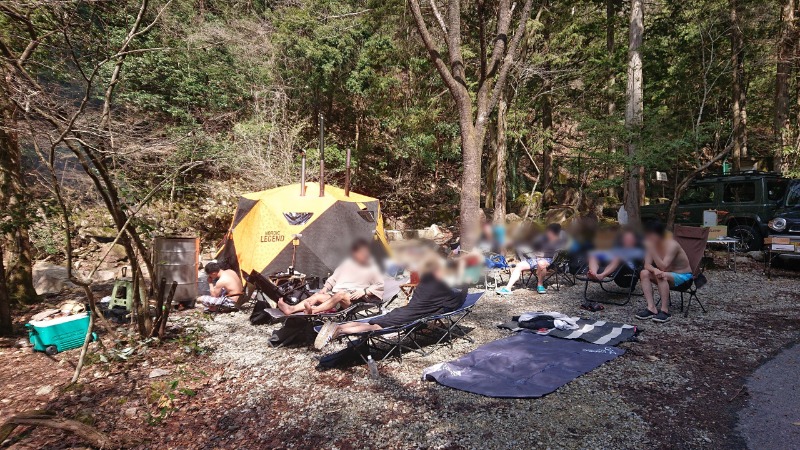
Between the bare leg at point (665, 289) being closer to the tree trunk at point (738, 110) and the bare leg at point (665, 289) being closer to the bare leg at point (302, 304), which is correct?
the bare leg at point (302, 304)

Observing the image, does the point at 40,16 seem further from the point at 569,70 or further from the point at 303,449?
the point at 569,70

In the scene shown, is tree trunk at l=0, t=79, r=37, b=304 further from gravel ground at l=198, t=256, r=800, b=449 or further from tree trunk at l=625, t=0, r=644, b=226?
tree trunk at l=625, t=0, r=644, b=226

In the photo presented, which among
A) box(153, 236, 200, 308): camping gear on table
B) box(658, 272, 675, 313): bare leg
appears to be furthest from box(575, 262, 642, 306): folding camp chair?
box(153, 236, 200, 308): camping gear on table

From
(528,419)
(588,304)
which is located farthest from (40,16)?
(588,304)

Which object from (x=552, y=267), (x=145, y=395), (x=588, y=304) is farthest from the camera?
(x=552, y=267)

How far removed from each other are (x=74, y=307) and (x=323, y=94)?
430 inches

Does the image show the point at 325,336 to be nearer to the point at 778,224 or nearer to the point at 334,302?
the point at 334,302

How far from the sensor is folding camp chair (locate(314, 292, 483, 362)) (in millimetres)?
4069

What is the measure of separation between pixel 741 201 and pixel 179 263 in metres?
11.2

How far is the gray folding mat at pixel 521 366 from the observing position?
342 cm

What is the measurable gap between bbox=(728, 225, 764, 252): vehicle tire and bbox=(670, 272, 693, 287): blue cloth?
5491 mm

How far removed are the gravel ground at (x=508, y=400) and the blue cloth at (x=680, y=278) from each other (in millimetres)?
494

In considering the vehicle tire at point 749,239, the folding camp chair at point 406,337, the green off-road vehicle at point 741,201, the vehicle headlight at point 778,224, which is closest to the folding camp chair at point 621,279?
the folding camp chair at point 406,337

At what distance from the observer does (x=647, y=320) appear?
5.11 m
